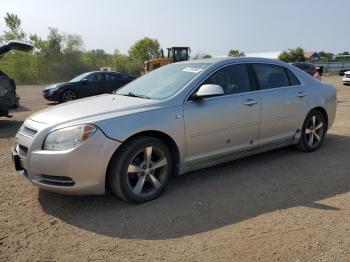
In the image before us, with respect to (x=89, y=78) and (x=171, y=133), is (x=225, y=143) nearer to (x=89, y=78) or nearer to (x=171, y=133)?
(x=171, y=133)

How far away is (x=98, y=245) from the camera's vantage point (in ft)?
11.4

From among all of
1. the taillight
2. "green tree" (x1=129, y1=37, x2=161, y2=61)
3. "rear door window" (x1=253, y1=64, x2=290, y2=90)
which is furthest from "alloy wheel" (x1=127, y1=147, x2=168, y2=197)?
"green tree" (x1=129, y1=37, x2=161, y2=61)

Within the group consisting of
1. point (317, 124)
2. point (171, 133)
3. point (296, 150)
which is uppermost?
point (171, 133)

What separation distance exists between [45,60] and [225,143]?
50.6 metres

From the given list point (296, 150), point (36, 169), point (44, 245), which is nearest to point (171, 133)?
point (36, 169)

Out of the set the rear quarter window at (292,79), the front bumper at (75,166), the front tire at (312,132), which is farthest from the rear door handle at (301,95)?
the front bumper at (75,166)

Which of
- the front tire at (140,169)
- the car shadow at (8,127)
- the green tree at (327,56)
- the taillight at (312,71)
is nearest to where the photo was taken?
the front tire at (140,169)

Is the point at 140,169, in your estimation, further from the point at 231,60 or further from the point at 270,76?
the point at 270,76

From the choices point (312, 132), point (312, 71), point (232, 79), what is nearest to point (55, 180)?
point (232, 79)

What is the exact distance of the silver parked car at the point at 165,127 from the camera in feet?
13.2

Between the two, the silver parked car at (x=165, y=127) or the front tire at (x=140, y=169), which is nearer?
the silver parked car at (x=165, y=127)

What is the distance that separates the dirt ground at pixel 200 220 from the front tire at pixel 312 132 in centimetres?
82

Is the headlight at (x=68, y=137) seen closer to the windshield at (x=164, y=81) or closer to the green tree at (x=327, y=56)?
the windshield at (x=164, y=81)

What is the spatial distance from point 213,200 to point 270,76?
2.33 meters
